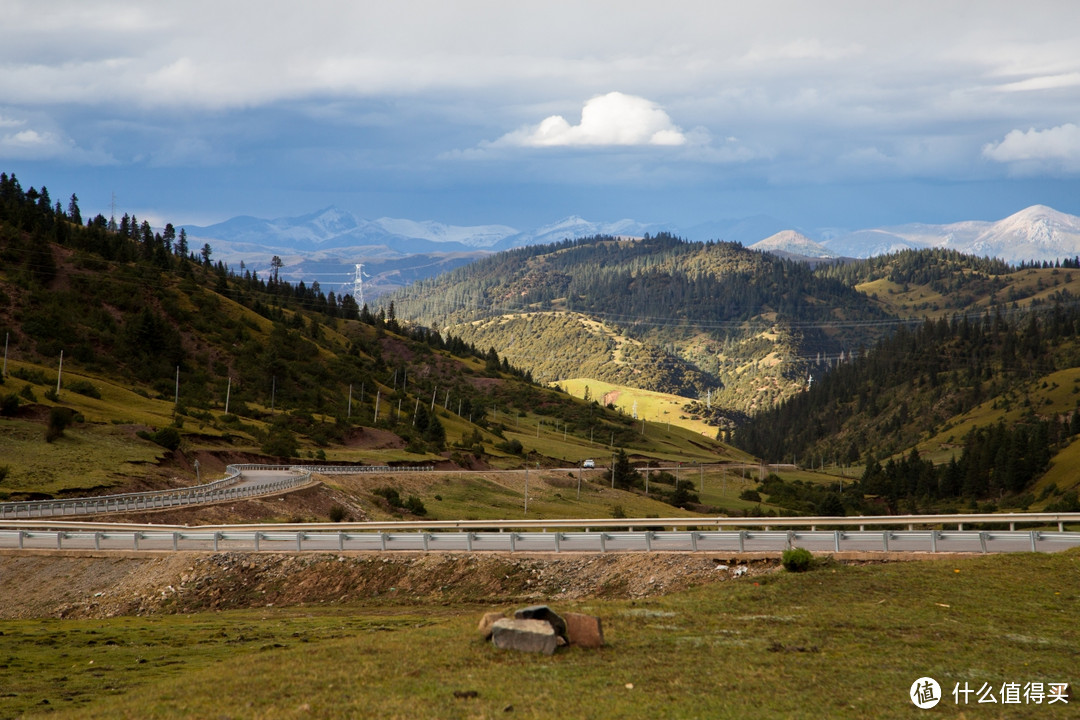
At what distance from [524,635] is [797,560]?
632 inches

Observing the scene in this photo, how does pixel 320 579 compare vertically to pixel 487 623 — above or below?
below

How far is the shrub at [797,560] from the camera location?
3594cm

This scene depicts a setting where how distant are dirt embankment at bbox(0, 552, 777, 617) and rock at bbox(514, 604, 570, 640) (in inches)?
548

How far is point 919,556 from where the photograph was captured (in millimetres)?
38000

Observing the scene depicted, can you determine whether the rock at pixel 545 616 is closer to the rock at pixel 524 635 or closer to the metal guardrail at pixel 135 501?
the rock at pixel 524 635

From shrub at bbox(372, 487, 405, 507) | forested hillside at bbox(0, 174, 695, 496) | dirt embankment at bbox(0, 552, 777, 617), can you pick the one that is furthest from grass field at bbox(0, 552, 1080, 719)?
forested hillside at bbox(0, 174, 695, 496)

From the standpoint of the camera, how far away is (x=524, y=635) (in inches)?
928

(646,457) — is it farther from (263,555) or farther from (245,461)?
(263,555)

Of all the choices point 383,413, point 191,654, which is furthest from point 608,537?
point 383,413

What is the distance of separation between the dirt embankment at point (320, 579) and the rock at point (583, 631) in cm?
1347

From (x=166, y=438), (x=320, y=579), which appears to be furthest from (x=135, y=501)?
(x=320, y=579)

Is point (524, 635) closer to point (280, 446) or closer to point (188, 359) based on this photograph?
point (280, 446)

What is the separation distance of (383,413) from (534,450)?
26.6 meters

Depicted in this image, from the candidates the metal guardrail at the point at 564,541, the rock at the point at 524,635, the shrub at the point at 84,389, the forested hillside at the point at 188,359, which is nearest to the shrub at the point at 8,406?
the forested hillside at the point at 188,359
